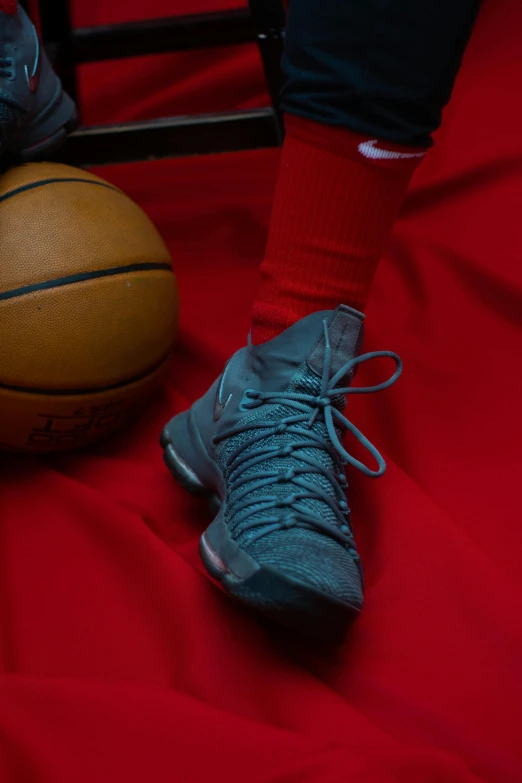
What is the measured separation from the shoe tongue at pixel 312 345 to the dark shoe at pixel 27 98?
0.42 metres

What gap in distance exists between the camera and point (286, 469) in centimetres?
69

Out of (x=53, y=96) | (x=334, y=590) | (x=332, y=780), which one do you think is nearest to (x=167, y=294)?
(x=53, y=96)

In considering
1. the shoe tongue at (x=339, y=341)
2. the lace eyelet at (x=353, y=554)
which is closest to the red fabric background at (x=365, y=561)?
the lace eyelet at (x=353, y=554)

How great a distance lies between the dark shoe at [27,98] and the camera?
832mm

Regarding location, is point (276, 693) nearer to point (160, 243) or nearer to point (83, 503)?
point (83, 503)

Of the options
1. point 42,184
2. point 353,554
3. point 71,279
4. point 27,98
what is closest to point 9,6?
point 27,98

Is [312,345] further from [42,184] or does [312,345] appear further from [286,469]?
[42,184]

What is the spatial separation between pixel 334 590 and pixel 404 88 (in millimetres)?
443

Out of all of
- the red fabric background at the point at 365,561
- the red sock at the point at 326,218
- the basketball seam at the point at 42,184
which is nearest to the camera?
the red fabric background at the point at 365,561

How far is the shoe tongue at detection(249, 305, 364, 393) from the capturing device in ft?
2.34

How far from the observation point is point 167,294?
88 centimetres

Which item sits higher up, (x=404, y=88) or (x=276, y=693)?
(x=404, y=88)

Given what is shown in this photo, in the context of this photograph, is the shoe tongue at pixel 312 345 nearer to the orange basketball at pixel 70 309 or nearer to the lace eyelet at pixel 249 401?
the lace eyelet at pixel 249 401

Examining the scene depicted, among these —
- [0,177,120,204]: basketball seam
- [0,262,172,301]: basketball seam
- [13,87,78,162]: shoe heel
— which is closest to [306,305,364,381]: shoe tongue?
[0,262,172,301]: basketball seam
